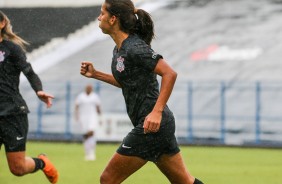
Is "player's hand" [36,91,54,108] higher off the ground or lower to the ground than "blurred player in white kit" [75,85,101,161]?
higher

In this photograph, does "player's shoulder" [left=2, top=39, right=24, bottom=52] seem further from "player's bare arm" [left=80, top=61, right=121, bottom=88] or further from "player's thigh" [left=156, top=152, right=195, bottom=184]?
"player's thigh" [left=156, top=152, right=195, bottom=184]

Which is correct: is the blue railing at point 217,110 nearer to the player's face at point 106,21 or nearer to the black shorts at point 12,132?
the black shorts at point 12,132

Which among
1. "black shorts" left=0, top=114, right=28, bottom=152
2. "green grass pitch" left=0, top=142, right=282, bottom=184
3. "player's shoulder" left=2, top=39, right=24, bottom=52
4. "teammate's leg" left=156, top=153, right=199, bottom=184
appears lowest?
"green grass pitch" left=0, top=142, right=282, bottom=184

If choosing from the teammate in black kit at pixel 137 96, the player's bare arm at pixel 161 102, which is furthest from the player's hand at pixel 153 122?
the teammate in black kit at pixel 137 96

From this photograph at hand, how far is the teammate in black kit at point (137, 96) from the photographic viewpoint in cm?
710

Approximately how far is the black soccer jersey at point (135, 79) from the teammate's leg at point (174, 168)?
0.40 metres

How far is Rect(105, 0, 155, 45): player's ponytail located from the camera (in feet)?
23.7

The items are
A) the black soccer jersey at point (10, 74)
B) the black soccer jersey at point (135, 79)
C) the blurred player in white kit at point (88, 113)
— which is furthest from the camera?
the blurred player in white kit at point (88, 113)

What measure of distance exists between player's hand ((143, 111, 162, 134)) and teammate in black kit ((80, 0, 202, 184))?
0.61ft

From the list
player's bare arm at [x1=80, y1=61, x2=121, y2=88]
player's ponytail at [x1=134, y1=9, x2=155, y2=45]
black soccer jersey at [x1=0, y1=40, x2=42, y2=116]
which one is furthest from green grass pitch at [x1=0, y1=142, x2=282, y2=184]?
player's ponytail at [x1=134, y1=9, x2=155, y2=45]

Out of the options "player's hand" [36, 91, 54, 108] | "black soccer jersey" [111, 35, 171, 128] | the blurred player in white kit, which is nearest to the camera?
"black soccer jersey" [111, 35, 171, 128]

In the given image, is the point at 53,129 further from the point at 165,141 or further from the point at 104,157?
the point at 165,141

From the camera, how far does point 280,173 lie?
16141 millimetres

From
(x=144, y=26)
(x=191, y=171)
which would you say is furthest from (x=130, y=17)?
(x=191, y=171)
